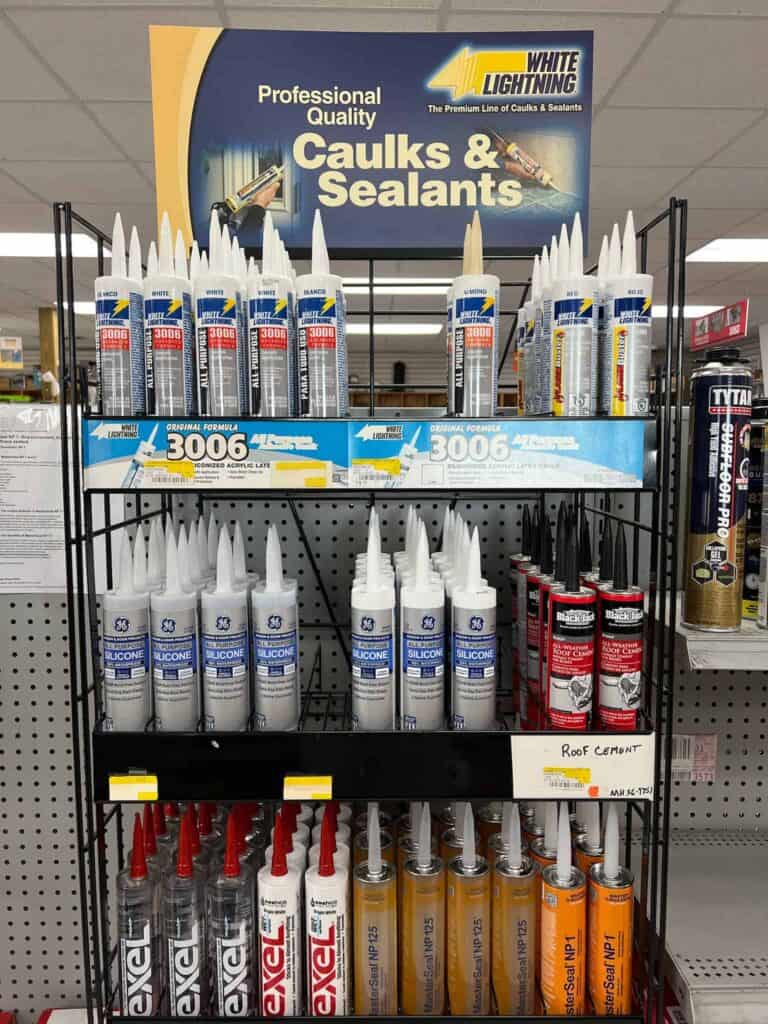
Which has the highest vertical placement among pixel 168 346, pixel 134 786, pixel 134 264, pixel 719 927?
pixel 134 264

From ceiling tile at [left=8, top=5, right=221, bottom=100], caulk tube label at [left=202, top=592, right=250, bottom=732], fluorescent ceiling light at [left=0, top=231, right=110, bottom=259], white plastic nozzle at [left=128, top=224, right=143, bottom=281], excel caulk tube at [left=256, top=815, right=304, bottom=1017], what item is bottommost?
excel caulk tube at [left=256, top=815, right=304, bottom=1017]

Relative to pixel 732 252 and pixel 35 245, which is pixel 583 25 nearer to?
pixel 732 252

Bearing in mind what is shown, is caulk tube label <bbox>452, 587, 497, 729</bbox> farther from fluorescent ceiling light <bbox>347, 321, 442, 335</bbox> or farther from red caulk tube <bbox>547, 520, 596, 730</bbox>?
fluorescent ceiling light <bbox>347, 321, 442, 335</bbox>

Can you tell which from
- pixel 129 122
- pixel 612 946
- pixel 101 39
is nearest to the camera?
pixel 612 946

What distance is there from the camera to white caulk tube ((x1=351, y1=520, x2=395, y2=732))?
105 cm

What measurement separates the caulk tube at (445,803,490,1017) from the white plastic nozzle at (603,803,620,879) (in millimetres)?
188

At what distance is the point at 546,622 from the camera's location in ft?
3.69

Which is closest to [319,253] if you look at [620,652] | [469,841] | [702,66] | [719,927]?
[620,652]

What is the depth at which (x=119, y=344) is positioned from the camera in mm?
1019

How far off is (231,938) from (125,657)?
0.46m

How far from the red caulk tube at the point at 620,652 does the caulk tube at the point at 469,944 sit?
342 millimetres

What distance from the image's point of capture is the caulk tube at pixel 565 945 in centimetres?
112

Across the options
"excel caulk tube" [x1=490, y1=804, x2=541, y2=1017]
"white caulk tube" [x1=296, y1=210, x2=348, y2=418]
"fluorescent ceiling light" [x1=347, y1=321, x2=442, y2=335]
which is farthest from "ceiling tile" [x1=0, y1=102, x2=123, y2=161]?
"fluorescent ceiling light" [x1=347, y1=321, x2=442, y2=335]

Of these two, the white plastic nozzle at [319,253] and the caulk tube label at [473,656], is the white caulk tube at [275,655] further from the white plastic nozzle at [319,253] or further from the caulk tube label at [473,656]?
the white plastic nozzle at [319,253]
